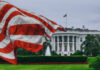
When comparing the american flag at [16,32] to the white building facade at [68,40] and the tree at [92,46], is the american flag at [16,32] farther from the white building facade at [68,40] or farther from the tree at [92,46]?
the white building facade at [68,40]

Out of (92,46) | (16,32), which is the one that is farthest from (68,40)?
(16,32)

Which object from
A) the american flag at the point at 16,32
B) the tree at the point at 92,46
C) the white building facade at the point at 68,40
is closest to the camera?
the american flag at the point at 16,32

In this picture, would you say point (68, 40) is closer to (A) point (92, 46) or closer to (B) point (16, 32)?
(A) point (92, 46)

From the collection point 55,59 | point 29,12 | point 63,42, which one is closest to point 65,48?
point 63,42

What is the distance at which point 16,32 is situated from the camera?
6.58 metres

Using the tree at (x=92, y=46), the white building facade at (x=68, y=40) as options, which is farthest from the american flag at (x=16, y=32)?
the white building facade at (x=68, y=40)

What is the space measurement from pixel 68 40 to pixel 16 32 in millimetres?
86108

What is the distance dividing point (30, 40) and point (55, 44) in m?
87.3

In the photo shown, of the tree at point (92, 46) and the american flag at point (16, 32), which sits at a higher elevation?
the american flag at point (16, 32)

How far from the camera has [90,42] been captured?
231 feet

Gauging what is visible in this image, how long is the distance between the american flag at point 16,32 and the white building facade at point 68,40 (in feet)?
278

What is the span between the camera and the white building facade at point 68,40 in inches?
3618

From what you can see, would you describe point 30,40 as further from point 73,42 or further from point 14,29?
point 73,42

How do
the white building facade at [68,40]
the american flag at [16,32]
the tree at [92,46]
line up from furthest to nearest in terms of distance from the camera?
1. the white building facade at [68,40]
2. the tree at [92,46]
3. the american flag at [16,32]
